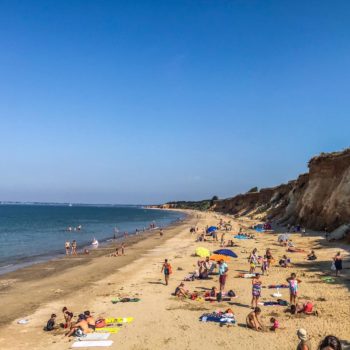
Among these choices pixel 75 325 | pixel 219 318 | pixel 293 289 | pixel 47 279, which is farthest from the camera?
pixel 47 279

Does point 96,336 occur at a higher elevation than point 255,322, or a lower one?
lower

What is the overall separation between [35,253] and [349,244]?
30086 mm

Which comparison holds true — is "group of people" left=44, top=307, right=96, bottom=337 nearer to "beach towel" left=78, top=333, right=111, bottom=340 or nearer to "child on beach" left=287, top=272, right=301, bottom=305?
"beach towel" left=78, top=333, right=111, bottom=340

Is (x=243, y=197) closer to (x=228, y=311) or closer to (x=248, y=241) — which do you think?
(x=248, y=241)

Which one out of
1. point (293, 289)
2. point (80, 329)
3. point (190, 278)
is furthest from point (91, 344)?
point (190, 278)

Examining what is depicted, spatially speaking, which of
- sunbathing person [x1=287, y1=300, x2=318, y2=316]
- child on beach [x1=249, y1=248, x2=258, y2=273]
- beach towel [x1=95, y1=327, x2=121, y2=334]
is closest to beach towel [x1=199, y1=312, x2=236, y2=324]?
sunbathing person [x1=287, y1=300, x2=318, y2=316]

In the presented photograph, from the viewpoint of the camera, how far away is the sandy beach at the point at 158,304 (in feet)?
41.1

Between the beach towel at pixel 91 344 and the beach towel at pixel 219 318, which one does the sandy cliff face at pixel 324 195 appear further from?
the beach towel at pixel 91 344

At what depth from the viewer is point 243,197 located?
429ft

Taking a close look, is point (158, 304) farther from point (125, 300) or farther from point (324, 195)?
point (324, 195)

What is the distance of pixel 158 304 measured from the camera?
1691cm

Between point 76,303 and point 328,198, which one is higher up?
point 328,198

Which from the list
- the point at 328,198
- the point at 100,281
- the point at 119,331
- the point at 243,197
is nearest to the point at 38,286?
the point at 100,281

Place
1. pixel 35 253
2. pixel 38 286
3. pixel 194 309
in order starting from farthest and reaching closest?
1. pixel 35 253
2. pixel 38 286
3. pixel 194 309
